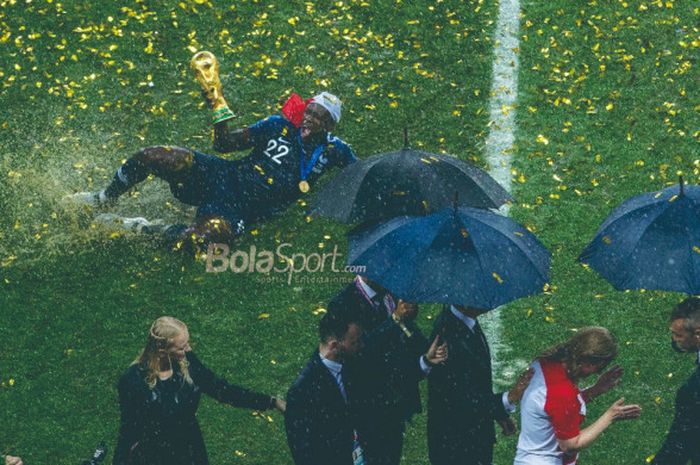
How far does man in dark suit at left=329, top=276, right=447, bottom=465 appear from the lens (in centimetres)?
836

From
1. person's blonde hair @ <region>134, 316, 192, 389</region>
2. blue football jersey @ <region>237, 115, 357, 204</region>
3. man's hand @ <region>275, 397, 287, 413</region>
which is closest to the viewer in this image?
person's blonde hair @ <region>134, 316, 192, 389</region>

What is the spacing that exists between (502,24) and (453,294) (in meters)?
7.61

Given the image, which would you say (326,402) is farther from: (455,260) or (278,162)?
(278,162)

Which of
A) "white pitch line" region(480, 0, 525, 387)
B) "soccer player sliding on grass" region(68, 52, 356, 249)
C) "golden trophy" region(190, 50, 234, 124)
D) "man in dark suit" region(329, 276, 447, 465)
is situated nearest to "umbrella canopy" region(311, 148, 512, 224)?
"man in dark suit" region(329, 276, 447, 465)

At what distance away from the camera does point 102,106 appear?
14.1m

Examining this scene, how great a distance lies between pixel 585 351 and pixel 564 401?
0.31 m

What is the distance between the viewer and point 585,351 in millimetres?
8008

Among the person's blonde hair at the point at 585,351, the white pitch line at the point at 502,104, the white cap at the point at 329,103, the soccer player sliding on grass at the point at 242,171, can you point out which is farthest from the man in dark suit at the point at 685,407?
the white cap at the point at 329,103

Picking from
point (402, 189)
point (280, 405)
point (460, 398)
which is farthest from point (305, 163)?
point (460, 398)

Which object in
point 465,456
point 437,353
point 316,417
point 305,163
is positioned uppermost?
point 437,353

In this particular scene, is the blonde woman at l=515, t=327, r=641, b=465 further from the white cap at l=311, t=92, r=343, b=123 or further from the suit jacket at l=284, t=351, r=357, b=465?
the white cap at l=311, t=92, r=343, b=123

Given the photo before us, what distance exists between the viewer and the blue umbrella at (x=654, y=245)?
8453 mm

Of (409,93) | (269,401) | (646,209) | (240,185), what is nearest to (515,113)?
(409,93)

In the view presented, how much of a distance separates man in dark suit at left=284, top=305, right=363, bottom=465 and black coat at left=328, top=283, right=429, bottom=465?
198mm
